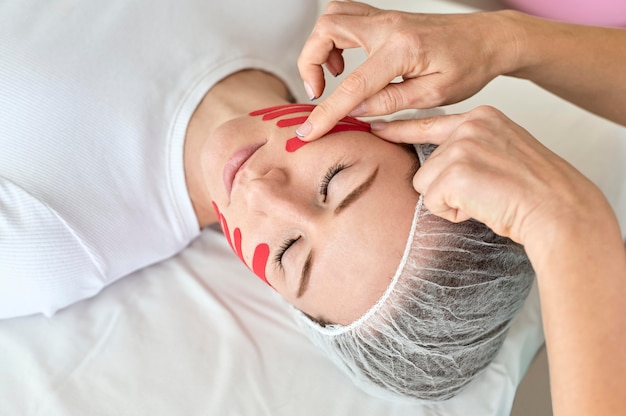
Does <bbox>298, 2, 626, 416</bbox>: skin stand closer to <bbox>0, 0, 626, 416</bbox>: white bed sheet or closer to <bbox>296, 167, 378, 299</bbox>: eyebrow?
<bbox>296, 167, 378, 299</bbox>: eyebrow

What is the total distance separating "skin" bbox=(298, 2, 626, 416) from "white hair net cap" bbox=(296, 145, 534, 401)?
0.36 ft

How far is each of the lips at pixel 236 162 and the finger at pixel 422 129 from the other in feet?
0.86

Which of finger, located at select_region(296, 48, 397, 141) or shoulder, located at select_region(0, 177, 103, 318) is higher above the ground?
finger, located at select_region(296, 48, 397, 141)

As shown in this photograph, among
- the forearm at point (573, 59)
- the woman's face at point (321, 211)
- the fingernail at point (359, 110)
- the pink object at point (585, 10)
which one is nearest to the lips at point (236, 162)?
the woman's face at point (321, 211)

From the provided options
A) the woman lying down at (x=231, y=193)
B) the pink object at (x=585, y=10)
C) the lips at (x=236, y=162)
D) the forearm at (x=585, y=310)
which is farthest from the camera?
the pink object at (x=585, y=10)

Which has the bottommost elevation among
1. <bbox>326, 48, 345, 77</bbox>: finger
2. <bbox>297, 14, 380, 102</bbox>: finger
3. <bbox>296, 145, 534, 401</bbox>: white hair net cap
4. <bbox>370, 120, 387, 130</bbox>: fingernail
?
<bbox>296, 145, 534, 401</bbox>: white hair net cap

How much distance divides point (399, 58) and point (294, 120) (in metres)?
0.30

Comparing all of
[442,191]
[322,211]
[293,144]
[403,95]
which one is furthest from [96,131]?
[442,191]

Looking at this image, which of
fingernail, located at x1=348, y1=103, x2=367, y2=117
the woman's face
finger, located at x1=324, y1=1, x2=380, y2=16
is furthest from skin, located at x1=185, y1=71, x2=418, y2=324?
finger, located at x1=324, y1=1, x2=380, y2=16

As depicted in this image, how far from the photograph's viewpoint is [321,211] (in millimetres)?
1102

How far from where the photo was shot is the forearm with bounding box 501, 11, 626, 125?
1.16 metres

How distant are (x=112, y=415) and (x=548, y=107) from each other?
154cm

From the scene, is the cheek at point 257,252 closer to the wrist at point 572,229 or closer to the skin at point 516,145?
the skin at point 516,145

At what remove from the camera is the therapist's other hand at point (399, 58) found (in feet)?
3.22
